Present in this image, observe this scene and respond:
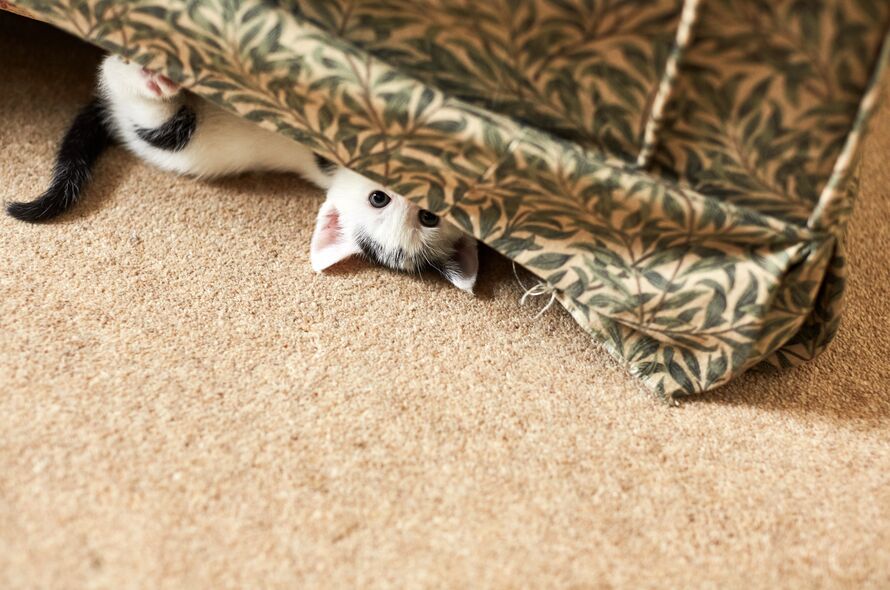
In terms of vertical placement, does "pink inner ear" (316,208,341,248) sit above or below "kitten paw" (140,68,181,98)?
below

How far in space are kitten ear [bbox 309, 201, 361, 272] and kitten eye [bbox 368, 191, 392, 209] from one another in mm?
67

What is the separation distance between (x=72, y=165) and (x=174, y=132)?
174mm

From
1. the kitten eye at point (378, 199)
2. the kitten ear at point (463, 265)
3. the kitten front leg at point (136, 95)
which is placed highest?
the kitten front leg at point (136, 95)

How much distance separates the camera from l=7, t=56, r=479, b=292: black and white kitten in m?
1.18

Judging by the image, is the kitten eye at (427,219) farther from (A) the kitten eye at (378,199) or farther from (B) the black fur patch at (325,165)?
(B) the black fur patch at (325,165)

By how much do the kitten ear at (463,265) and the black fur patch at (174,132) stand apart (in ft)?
1.65

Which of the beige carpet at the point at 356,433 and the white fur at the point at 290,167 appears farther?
the white fur at the point at 290,167

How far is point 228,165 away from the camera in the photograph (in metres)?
1.30

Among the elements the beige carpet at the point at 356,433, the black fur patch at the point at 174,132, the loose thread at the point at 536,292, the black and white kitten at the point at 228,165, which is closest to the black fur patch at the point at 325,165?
the black and white kitten at the point at 228,165

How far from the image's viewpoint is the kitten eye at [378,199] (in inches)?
47.2

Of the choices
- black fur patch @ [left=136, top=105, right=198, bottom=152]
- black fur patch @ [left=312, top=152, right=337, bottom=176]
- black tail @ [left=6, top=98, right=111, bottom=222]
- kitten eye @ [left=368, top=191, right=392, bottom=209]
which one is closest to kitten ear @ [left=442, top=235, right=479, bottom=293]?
kitten eye @ [left=368, top=191, right=392, bottom=209]

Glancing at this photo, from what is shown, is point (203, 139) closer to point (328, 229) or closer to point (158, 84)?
point (158, 84)

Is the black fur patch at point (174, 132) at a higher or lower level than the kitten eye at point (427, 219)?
higher

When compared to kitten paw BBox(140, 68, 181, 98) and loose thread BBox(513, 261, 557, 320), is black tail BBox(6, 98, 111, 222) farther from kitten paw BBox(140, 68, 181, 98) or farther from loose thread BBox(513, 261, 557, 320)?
loose thread BBox(513, 261, 557, 320)
